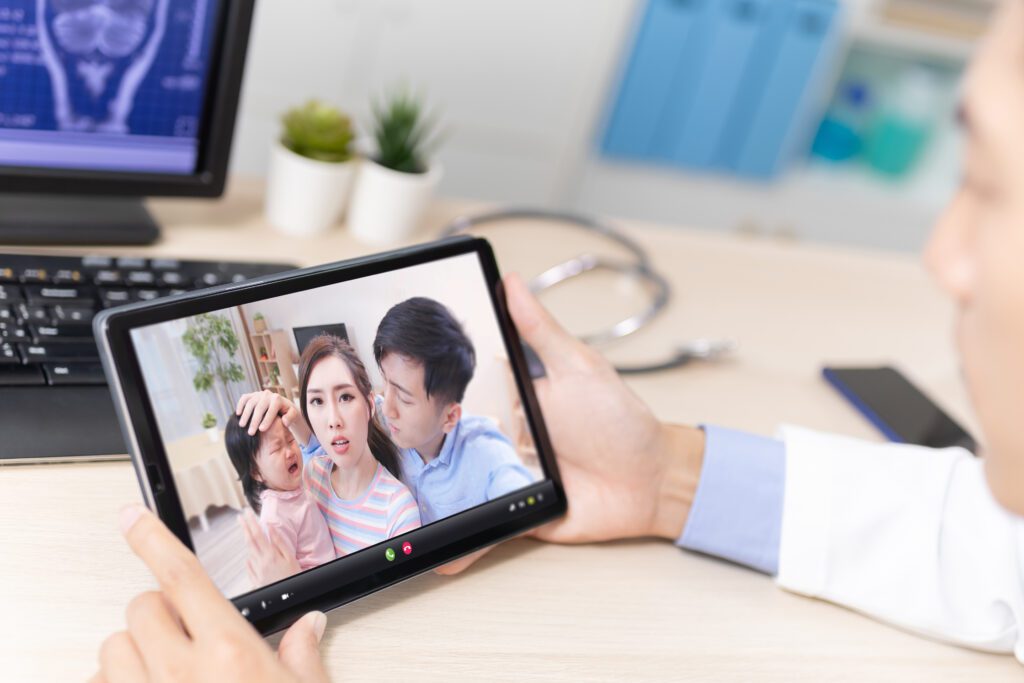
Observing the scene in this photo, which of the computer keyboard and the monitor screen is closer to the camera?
the computer keyboard

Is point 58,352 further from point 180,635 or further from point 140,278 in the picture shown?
point 180,635

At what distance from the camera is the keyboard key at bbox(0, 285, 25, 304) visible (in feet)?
2.26

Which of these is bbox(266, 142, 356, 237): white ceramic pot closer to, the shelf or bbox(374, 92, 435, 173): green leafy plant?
bbox(374, 92, 435, 173): green leafy plant

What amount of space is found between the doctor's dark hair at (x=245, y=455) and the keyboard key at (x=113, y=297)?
238 mm

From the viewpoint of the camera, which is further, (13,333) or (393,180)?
(393,180)

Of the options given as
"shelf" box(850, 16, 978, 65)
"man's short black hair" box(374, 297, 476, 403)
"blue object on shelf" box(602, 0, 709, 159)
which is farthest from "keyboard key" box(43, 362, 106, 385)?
"shelf" box(850, 16, 978, 65)

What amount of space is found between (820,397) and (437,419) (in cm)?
51

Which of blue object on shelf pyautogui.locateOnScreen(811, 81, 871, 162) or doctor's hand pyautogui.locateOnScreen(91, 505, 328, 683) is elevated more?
blue object on shelf pyautogui.locateOnScreen(811, 81, 871, 162)

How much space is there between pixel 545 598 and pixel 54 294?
0.42m

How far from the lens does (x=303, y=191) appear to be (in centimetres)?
96

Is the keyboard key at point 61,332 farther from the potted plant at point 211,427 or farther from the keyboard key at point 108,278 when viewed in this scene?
the potted plant at point 211,427

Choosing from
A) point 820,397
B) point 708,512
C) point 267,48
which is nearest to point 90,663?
point 708,512

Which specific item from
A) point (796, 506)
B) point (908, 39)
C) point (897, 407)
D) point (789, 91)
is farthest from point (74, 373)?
point (908, 39)

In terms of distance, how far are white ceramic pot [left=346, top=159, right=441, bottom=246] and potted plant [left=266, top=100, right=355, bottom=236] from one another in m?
0.02
